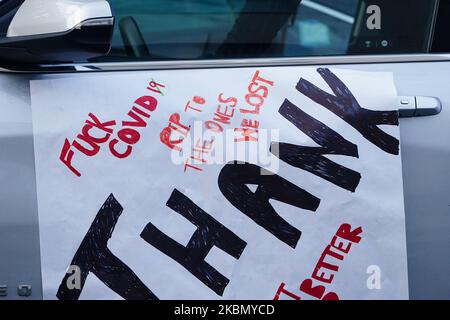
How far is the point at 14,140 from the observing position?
1905 millimetres

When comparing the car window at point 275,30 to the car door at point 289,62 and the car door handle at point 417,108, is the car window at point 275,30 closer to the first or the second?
the car door at point 289,62

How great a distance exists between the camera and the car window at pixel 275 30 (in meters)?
2.12

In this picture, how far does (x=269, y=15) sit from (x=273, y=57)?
0.16m

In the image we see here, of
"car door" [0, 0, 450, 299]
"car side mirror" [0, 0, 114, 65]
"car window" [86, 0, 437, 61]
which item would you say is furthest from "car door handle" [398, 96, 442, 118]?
"car side mirror" [0, 0, 114, 65]

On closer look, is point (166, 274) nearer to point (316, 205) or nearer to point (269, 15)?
point (316, 205)

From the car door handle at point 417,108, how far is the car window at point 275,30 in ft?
0.64

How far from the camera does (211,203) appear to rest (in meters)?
1.92

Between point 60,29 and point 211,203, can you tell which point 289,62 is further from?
point 60,29

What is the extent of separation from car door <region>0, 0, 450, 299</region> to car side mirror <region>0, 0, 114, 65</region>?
0.36 feet

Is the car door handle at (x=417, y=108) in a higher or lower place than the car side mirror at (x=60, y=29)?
lower

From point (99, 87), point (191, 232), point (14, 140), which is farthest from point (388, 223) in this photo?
point (14, 140)

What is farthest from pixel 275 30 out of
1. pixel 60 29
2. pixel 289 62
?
pixel 60 29

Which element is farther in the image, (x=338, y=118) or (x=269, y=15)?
(x=269, y=15)

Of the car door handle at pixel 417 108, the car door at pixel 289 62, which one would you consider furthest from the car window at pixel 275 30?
the car door handle at pixel 417 108
